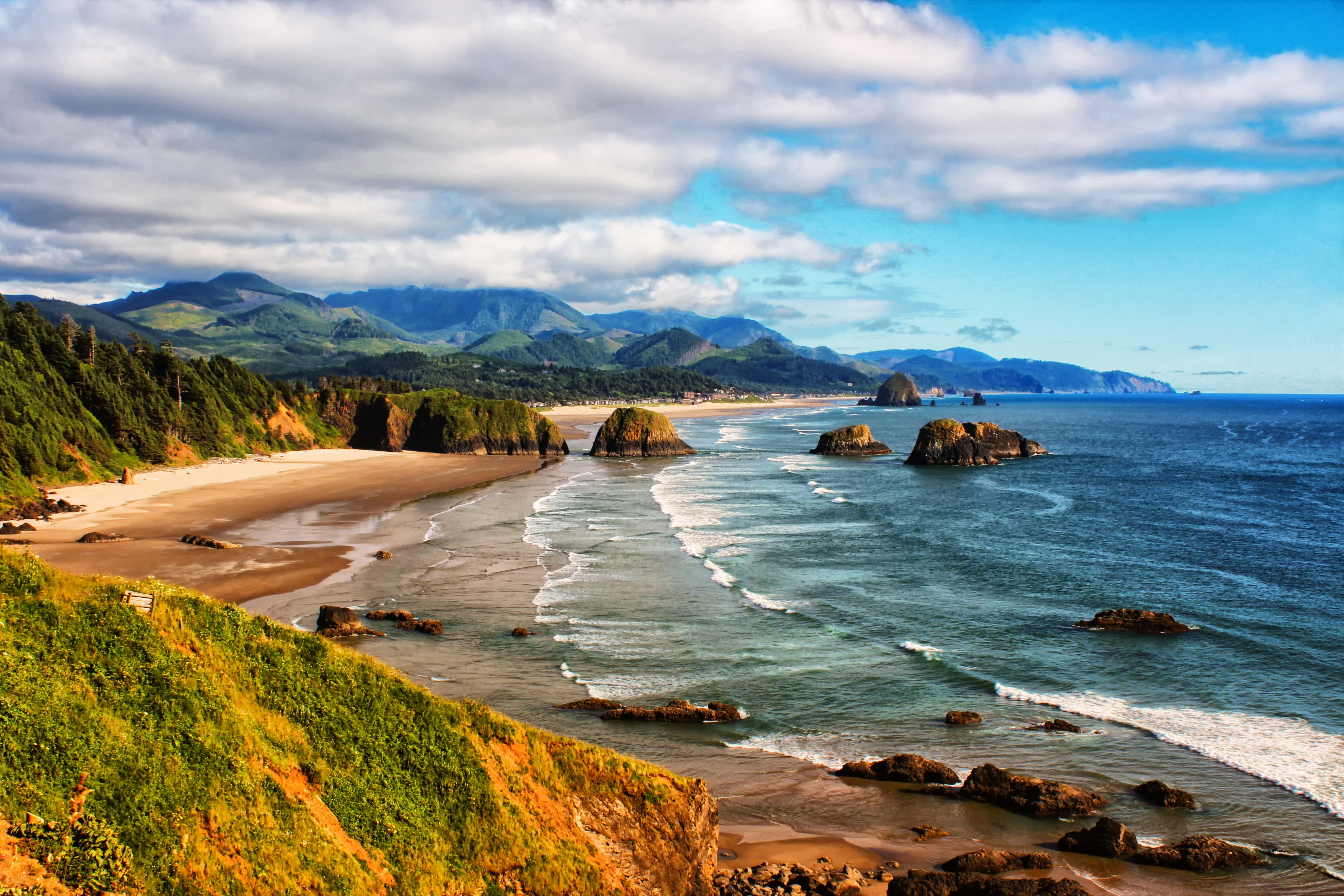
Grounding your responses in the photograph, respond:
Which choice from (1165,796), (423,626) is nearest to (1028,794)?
(1165,796)

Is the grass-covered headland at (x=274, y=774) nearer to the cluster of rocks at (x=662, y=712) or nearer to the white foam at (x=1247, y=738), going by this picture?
the cluster of rocks at (x=662, y=712)

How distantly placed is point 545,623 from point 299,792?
21243 mm

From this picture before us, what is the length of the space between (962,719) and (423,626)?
17.8 m

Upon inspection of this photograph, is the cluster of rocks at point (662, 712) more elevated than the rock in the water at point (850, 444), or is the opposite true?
the rock in the water at point (850, 444)

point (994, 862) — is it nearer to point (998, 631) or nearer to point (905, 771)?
point (905, 771)

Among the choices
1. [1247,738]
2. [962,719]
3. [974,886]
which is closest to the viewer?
[974,886]

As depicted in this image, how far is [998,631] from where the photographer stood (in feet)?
103

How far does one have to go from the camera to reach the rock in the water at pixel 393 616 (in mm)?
30844

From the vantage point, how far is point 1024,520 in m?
56.5

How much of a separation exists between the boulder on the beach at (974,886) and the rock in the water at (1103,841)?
5.57ft

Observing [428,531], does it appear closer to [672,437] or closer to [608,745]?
[608,745]

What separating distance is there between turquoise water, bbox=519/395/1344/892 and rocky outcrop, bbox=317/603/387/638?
6.42 metres

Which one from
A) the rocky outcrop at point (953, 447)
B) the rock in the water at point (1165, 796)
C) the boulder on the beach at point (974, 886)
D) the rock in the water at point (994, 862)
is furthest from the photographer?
the rocky outcrop at point (953, 447)

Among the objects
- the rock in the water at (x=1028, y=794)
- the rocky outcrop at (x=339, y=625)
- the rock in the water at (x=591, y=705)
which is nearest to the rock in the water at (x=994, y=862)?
the rock in the water at (x=1028, y=794)
